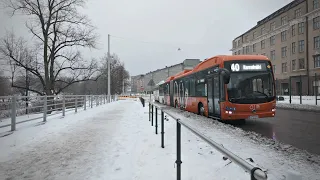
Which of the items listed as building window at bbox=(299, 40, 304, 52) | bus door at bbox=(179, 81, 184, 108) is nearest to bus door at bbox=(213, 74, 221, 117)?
bus door at bbox=(179, 81, 184, 108)

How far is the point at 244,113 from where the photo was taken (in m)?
9.78

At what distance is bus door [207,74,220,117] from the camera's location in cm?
1069

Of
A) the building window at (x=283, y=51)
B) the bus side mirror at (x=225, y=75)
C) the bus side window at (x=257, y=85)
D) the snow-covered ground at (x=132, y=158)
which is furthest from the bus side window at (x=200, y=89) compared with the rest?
the building window at (x=283, y=51)

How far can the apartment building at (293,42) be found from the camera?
37688 mm

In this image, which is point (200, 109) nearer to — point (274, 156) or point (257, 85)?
point (257, 85)

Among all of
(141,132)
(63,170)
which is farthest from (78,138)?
(63,170)

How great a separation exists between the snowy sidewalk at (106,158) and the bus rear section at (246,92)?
11.9 feet

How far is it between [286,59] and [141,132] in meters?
46.7

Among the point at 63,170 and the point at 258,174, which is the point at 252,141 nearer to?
the point at 63,170

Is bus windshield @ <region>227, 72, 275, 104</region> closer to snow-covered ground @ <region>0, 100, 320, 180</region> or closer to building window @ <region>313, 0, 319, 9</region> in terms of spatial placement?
snow-covered ground @ <region>0, 100, 320, 180</region>

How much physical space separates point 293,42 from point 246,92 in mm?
40869

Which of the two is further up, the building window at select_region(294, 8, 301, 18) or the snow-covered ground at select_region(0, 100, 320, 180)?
the building window at select_region(294, 8, 301, 18)

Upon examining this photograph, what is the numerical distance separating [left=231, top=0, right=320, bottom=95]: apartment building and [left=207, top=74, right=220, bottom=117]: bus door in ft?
97.9

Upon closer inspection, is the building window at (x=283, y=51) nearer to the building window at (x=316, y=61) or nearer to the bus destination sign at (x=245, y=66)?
the building window at (x=316, y=61)
